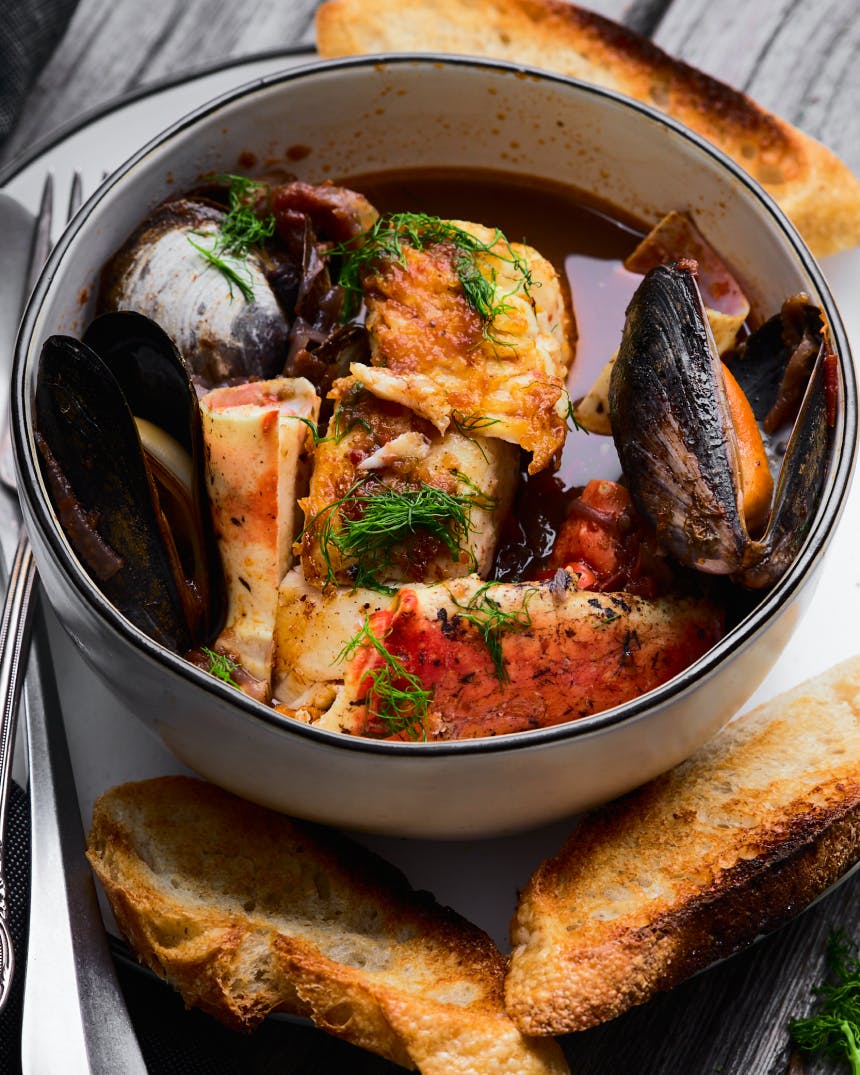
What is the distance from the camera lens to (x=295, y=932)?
8.52 ft

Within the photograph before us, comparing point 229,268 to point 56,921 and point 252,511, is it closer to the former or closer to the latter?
point 252,511

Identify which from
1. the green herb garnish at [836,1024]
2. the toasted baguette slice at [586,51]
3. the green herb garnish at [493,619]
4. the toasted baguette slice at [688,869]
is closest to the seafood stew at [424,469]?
the green herb garnish at [493,619]

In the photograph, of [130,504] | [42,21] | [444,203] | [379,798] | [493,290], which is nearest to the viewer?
[379,798]

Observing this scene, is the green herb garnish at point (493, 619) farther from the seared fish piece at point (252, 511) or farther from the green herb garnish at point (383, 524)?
the seared fish piece at point (252, 511)

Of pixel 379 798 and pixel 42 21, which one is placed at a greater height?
pixel 42 21

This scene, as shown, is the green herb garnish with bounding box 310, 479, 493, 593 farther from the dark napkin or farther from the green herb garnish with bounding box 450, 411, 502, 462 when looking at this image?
the dark napkin

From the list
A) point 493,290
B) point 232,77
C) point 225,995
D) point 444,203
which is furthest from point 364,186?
point 225,995

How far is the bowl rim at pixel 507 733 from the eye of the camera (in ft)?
7.44

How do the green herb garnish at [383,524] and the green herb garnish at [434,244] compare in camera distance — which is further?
the green herb garnish at [434,244]

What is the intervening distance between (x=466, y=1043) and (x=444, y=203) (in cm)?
212

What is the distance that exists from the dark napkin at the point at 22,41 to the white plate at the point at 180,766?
1.80 ft

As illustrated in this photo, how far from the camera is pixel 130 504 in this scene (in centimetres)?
259

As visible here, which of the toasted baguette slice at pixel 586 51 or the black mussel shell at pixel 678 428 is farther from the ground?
the toasted baguette slice at pixel 586 51

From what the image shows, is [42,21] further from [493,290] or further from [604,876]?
[604,876]
